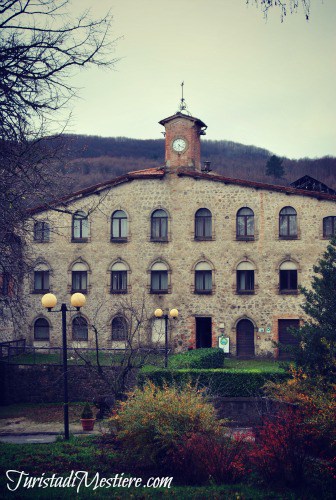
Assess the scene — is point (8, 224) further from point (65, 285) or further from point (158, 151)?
point (158, 151)

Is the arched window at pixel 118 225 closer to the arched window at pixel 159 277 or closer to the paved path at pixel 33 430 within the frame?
the arched window at pixel 159 277

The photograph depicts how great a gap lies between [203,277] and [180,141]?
25.3 feet

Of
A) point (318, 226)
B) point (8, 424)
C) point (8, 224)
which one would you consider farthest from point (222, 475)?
point (318, 226)

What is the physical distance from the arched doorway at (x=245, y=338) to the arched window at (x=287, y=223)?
16.3ft

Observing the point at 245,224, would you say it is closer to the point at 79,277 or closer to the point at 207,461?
the point at 79,277

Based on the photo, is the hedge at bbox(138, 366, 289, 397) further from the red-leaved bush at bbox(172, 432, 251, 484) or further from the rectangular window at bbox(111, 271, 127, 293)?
the rectangular window at bbox(111, 271, 127, 293)

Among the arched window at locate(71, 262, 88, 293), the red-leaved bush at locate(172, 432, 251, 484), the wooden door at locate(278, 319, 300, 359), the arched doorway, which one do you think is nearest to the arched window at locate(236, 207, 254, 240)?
the arched doorway

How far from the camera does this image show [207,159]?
9938 centimetres

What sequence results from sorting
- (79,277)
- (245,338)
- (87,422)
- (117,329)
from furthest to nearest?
(79,277) < (117,329) < (245,338) < (87,422)

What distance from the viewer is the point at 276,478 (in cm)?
1021

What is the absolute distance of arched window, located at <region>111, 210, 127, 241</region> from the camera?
29719 millimetres

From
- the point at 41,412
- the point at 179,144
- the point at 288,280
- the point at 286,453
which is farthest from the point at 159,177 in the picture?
the point at 286,453

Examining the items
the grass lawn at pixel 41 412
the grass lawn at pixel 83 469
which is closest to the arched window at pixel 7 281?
the grass lawn at pixel 83 469

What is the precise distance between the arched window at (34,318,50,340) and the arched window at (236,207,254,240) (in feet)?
38.6
